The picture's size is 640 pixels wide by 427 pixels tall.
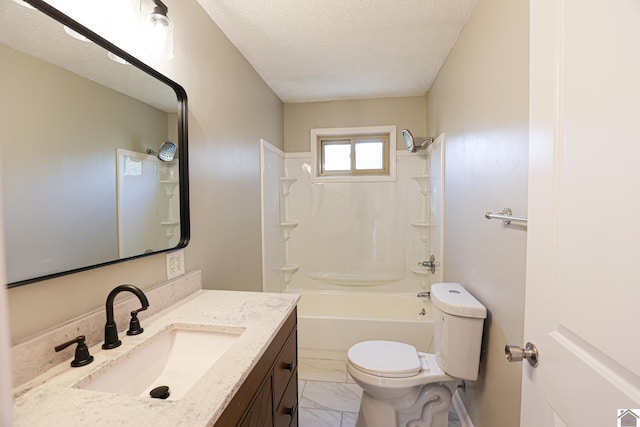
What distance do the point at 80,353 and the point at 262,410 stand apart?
1.87 ft

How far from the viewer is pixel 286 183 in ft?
10.8

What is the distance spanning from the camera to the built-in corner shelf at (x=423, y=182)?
3050 millimetres

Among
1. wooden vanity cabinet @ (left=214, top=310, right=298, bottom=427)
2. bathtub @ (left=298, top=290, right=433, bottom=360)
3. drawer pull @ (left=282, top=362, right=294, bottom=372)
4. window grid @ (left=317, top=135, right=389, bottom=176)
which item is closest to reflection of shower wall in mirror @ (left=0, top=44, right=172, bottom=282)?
wooden vanity cabinet @ (left=214, top=310, right=298, bottom=427)

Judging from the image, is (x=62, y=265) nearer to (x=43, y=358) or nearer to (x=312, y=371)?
(x=43, y=358)

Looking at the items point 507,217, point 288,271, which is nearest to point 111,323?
point 507,217

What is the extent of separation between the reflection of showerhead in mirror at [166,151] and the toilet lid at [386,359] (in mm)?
1415

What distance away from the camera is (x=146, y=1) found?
117 centimetres

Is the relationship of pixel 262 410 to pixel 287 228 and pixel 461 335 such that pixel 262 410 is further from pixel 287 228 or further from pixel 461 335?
pixel 287 228

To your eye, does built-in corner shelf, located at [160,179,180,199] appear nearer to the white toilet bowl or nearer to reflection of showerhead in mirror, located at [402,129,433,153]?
the white toilet bowl

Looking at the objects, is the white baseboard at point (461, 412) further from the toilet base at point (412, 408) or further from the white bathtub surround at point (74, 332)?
the white bathtub surround at point (74, 332)

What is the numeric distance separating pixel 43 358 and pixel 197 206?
870mm

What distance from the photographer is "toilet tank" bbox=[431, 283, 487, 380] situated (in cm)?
145

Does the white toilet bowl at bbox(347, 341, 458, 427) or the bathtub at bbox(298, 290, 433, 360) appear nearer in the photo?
the white toilet bowl at bbox(347, 341, 458, 427)

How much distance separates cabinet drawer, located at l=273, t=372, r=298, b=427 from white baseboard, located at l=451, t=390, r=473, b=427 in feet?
3.51
